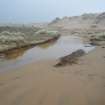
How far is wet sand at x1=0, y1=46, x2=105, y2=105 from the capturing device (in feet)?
17.1

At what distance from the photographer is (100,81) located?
6.57 metres

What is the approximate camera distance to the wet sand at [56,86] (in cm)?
520

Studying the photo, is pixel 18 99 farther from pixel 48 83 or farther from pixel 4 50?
pixel 4 50

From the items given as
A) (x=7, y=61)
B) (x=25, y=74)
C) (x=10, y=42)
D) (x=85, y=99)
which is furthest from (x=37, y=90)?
(x=10, y=42)

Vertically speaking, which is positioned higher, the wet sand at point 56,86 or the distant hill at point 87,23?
the wet sand at point 56,86

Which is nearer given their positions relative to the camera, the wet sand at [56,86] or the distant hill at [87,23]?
the wet sand at [56,86]

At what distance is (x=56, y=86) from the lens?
6.22 metres

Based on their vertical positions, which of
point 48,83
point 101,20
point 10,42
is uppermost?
point 48,83

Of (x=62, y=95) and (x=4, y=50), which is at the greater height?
(x=62, y=95)

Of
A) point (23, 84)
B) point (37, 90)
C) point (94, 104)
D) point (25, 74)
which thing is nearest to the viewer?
point (94, 104)

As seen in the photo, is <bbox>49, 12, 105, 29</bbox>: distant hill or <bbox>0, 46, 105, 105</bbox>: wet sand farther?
<bbox>49, 12, 105, 29</bbox>: distant hill

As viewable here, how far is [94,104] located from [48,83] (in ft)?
6.39

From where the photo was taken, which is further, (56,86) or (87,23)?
(87,23)

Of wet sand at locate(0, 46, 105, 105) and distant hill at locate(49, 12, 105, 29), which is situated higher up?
wet sand at locate(0, 46, 105, 105)
